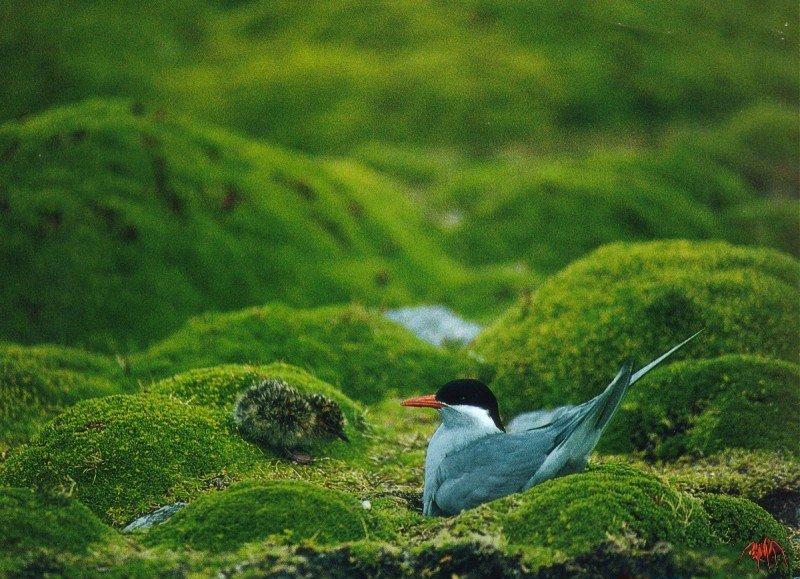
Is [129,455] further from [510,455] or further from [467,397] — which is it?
[510,455]

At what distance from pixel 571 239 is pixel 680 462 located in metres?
10.7

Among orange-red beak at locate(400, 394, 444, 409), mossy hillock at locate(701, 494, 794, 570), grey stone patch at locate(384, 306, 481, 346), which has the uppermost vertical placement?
orange-red beak at locate(400, 394, 444, 409)

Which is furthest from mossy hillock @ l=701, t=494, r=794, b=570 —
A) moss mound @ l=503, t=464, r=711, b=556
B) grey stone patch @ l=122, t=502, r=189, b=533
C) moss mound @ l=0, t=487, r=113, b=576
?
moss mound @ l=0, t=487, r=113, b=576

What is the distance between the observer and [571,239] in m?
18.5

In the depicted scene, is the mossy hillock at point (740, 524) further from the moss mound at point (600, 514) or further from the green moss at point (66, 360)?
the green moss at point (66, 360)

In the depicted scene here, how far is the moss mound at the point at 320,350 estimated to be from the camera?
10461 millimetres

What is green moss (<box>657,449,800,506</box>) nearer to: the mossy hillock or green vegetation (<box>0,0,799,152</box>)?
the mossy hillock

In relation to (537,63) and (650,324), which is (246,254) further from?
(537,63)

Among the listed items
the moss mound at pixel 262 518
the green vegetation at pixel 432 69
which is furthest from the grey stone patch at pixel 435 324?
the green vegetation at pixel 432 69

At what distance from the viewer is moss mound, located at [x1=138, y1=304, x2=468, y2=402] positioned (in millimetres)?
10461

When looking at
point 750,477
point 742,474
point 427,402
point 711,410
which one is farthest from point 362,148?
point 427,402

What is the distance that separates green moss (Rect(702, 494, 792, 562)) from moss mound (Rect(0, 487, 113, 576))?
3.98 meters

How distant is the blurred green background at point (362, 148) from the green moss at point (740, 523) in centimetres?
718

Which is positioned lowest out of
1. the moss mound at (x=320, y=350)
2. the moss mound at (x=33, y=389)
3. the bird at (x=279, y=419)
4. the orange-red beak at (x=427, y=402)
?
the moss mound at (x=320, y=350)
